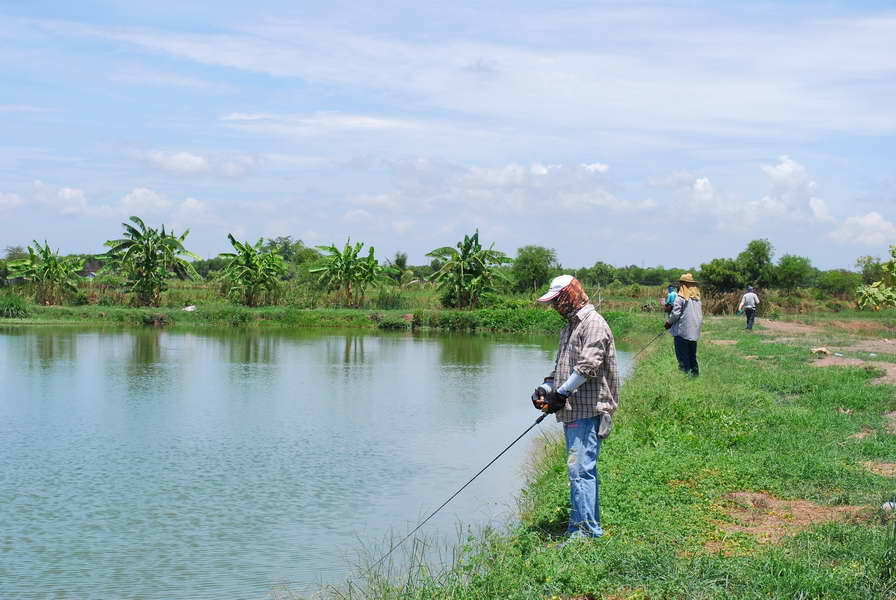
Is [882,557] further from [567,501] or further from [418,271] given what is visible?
[418,271]

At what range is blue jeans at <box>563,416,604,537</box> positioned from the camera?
5465mm

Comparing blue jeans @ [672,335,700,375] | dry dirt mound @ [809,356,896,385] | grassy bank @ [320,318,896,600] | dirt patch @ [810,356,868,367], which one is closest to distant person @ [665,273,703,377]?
blue jeans @ [672,335,700,375]

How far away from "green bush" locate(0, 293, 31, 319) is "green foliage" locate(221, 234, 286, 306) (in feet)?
27.7

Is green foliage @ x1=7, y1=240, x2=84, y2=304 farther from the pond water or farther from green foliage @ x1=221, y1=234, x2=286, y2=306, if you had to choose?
the pond water

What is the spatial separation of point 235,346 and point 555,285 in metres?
21.9

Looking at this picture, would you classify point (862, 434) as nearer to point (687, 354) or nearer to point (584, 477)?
point (584, 477)

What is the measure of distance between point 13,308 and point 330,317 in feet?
41.6

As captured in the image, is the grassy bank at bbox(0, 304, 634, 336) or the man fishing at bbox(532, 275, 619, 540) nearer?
the man fishing at bbox(532, 275, 619, 540)

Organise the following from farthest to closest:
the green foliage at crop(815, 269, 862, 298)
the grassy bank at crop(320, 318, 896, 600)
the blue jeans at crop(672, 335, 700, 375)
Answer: the green foliage at crop(815, 269, 862, 298), the blue jeans at crop(672, 335, 700, 375), the grassy bank at crop(320, 318, 896, 600)

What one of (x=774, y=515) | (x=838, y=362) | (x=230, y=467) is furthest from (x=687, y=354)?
(x=774, y=515)

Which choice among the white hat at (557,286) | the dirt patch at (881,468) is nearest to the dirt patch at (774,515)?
the dirt patch at (881,468)

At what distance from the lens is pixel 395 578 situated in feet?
19.1

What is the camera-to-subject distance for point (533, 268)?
4900cm

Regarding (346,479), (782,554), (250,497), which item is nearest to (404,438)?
(346,479)
